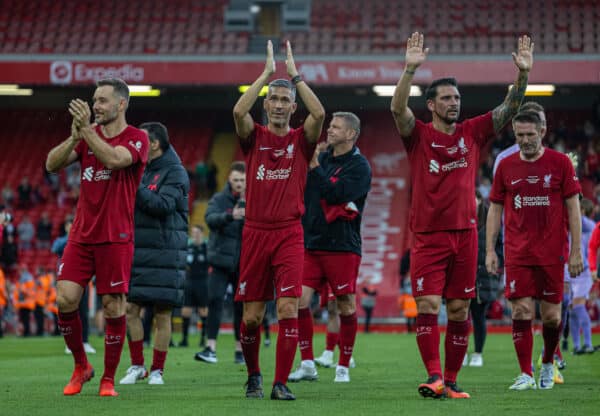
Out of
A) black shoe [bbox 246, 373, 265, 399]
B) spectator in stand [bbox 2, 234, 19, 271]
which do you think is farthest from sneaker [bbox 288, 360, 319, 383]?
spectator in stand [bbox 2, 234, 19, 271]

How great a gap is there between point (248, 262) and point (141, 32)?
26800mm

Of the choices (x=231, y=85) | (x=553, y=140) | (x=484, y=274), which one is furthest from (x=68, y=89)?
(x=484, y=274)

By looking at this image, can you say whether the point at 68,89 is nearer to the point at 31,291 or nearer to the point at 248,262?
the point at 31,291

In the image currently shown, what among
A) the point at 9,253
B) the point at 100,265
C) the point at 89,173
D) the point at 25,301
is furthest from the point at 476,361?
the point at 9,253

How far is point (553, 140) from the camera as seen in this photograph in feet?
105

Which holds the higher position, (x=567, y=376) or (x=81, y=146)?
(x=81, y=146)

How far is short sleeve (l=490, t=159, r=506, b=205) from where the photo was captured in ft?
29.4

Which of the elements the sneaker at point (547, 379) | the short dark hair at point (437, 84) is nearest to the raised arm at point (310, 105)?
the short dark hair at point (437, 84)

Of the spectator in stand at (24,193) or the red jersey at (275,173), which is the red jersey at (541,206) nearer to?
the red jersey at (275,173)

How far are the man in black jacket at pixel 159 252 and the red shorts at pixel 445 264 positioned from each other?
7.94 feet

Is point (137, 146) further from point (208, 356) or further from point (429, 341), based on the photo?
point (208, 356)

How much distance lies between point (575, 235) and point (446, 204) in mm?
1421

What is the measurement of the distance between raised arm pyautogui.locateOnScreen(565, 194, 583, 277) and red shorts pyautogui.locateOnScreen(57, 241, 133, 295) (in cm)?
353

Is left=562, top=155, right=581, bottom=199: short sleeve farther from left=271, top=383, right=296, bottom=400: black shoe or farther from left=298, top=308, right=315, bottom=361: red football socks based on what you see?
left=271, top=383, right=296, bottom=400: black shoe
